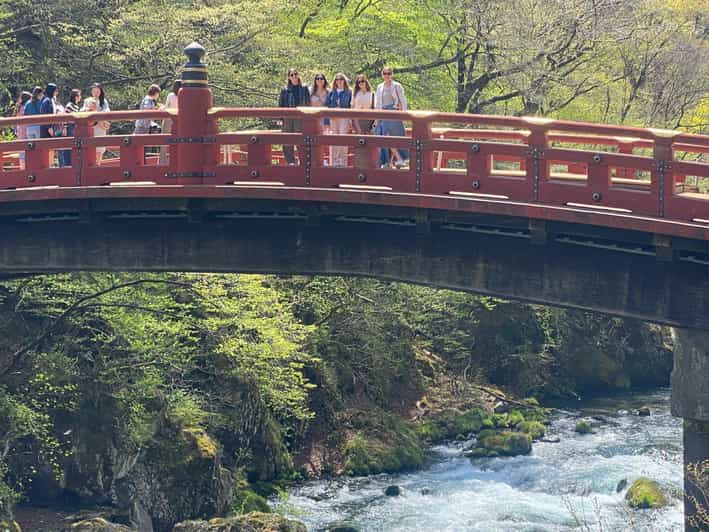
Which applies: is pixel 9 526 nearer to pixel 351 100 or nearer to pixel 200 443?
pixel 200 443

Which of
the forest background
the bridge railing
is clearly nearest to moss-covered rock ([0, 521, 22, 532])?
the forest background

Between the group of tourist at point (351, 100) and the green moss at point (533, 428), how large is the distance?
11979 mm

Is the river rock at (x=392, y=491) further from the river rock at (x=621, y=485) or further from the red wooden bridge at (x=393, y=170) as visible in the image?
the red wooden bridge at (x=393, y=170)

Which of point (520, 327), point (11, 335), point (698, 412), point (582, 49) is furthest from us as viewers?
point (520, 327)

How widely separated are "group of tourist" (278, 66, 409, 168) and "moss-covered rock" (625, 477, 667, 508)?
9.14m

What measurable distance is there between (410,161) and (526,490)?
36.7ft

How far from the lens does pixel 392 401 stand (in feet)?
102

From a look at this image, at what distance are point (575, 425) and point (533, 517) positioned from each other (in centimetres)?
661

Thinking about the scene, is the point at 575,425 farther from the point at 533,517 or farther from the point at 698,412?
the point at 698,412

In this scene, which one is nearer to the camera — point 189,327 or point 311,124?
point 311,124

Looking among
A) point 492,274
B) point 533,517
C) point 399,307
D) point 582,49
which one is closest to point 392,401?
point 399,307

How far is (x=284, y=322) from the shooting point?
25.5 m

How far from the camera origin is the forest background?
2273 cm

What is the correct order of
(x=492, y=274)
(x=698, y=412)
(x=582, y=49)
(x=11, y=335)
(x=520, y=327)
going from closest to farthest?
(x=698, y=412) < (x=492, y=274) < (x=11, y=335) < (x=582, y=49) < (x=520, y=327)
